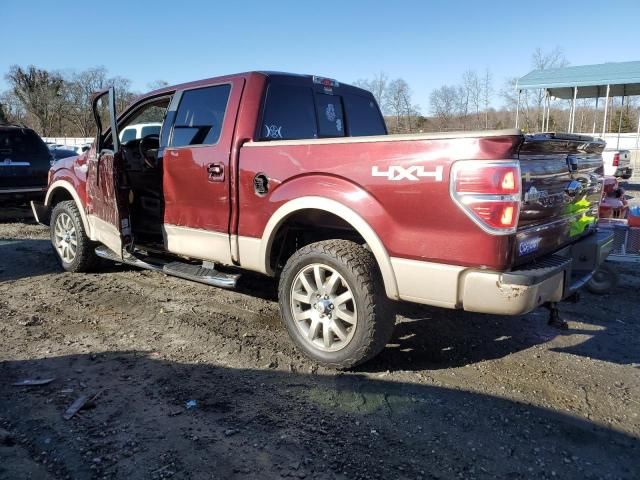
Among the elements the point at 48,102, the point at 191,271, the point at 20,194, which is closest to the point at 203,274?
the point at 191,271

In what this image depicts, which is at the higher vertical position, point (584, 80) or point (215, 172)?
point (584, 80)

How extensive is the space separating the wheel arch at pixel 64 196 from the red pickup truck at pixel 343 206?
1.29 ft

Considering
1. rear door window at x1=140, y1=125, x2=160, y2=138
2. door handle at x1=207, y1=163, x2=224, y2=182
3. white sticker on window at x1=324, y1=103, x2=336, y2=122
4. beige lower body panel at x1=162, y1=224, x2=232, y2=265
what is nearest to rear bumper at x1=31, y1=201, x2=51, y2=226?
beige lower body panel at x1=162, y1=224, x2=232, y2=265

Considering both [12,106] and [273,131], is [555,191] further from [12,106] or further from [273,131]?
[12,106]

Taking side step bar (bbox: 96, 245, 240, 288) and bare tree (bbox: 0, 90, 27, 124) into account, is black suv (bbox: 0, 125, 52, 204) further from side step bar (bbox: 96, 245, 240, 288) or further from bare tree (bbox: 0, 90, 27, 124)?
bare tree (bbox: 0, 90, 27, 124)

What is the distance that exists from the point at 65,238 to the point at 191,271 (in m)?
2.60

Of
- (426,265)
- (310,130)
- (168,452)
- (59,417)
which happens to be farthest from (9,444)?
(310,130)

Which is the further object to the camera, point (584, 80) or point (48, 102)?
point (48, 102)

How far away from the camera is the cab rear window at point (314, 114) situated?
4.39 metres

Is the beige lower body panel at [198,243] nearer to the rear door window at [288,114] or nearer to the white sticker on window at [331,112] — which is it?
the rear door window at [288,114]

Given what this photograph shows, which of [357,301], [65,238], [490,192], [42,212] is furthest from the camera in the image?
[42,212]

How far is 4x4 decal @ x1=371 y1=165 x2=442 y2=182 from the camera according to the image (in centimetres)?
304

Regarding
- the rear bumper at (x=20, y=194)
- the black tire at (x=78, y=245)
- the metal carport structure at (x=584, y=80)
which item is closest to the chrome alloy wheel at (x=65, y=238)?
the black tire at (x=78, y=245)

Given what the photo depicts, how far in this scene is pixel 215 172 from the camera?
431cm
